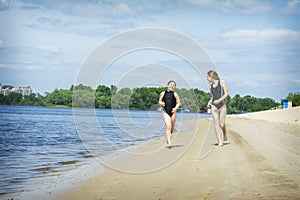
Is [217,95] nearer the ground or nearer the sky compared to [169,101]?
nearer the sky

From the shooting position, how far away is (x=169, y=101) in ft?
42.3

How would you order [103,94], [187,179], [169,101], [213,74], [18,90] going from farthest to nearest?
[18,90] → [103,94] → [169,101] → [213,74] → [187,179]

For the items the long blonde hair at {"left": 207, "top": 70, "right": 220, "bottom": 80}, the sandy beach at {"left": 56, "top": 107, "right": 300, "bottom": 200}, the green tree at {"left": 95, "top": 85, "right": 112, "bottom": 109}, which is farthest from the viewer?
the green tree at {"left": 95, "top": 85, "right": 112, "bottom": 109}

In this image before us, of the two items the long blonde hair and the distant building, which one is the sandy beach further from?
the distant building

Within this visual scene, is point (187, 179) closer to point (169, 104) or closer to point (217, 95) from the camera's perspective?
point (169, 104)

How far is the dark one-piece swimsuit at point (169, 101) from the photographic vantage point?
12.9 metres

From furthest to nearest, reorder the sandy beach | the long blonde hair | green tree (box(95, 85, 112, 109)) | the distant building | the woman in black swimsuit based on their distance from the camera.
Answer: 1. the distant building
2. green tree (box(95, 85, 112, 109))
3. the woman in black swimsuit
4. the long blonde hair
5. the sandy beach

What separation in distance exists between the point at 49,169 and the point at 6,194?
9.73ft

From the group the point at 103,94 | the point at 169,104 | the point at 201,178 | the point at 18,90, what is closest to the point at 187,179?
the point at 201,178

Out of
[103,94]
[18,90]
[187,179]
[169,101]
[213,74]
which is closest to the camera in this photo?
[187,179]

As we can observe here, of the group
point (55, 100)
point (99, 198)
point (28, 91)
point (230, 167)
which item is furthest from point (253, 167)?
point (28, 91)

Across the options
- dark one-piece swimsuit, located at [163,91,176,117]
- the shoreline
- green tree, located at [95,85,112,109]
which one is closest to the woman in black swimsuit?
dark one-piece swimsuit, located at [163,91,176,117]

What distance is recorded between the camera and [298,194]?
5812mm

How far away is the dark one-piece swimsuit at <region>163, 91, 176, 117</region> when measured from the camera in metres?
12.9
